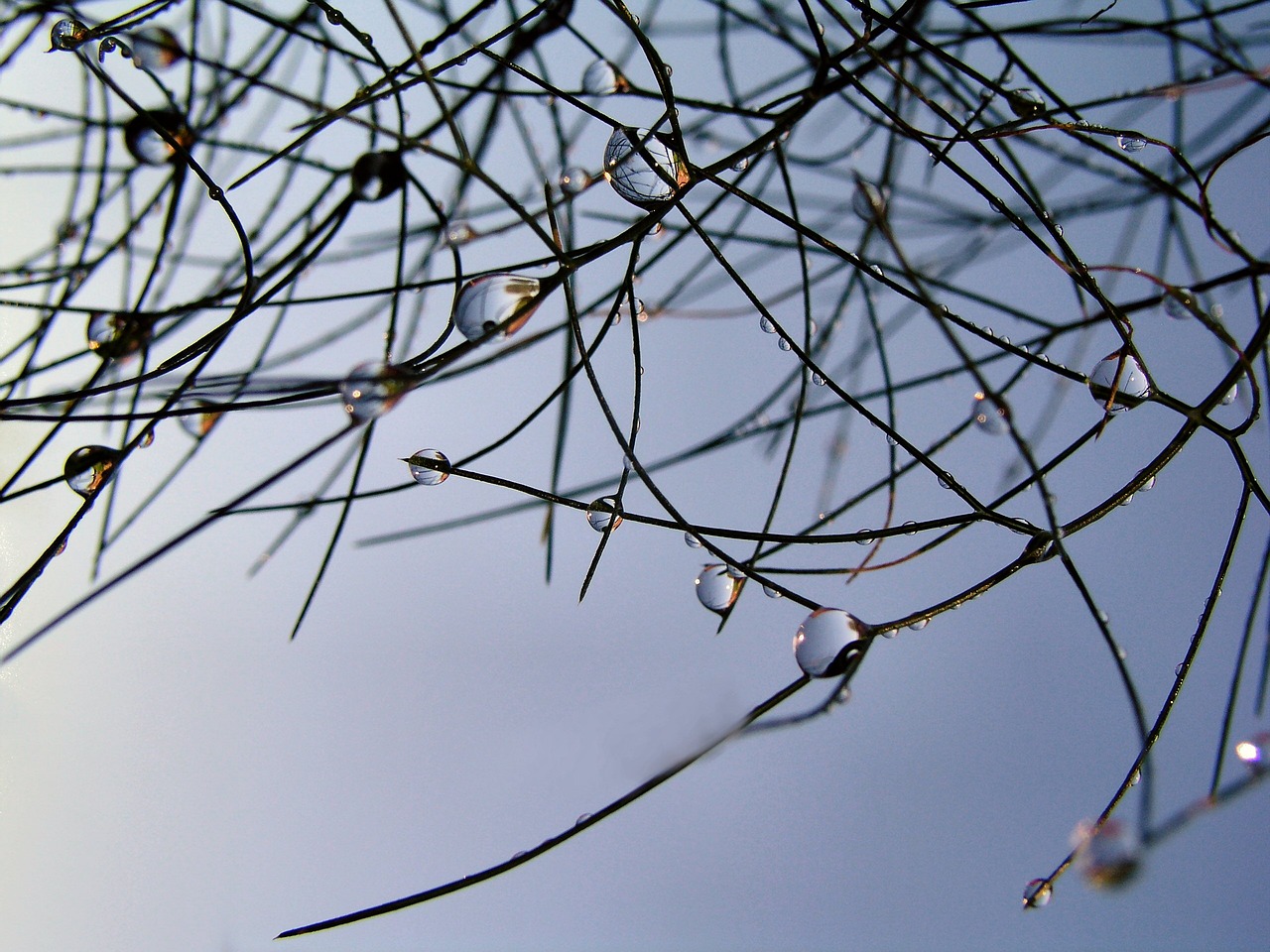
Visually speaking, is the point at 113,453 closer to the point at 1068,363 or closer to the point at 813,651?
the point at 813,651

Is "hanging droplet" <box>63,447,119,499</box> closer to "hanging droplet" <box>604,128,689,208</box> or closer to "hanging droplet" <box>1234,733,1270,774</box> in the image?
"hanging droplet" <box>604,128,689,208</box>

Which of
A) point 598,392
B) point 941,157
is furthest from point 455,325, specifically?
point 941,157

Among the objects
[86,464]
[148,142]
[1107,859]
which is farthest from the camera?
[148,142]

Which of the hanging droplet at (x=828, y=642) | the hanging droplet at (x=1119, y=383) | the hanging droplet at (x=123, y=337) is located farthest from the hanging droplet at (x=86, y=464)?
the hanging droplet at (x=1119, y=383)

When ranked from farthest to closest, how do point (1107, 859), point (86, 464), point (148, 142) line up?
point (148, 142), point (86, 464), point (1107, 859)

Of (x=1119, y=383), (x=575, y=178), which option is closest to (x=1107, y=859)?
(x=1119, y=383)

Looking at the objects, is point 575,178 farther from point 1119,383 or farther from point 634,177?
point 1119,383

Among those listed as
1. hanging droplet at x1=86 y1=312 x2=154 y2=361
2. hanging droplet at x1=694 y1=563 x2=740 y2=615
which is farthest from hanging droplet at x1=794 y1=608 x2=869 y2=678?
hanging droplet at x1=86 y1=312 x2=154 y2=361
